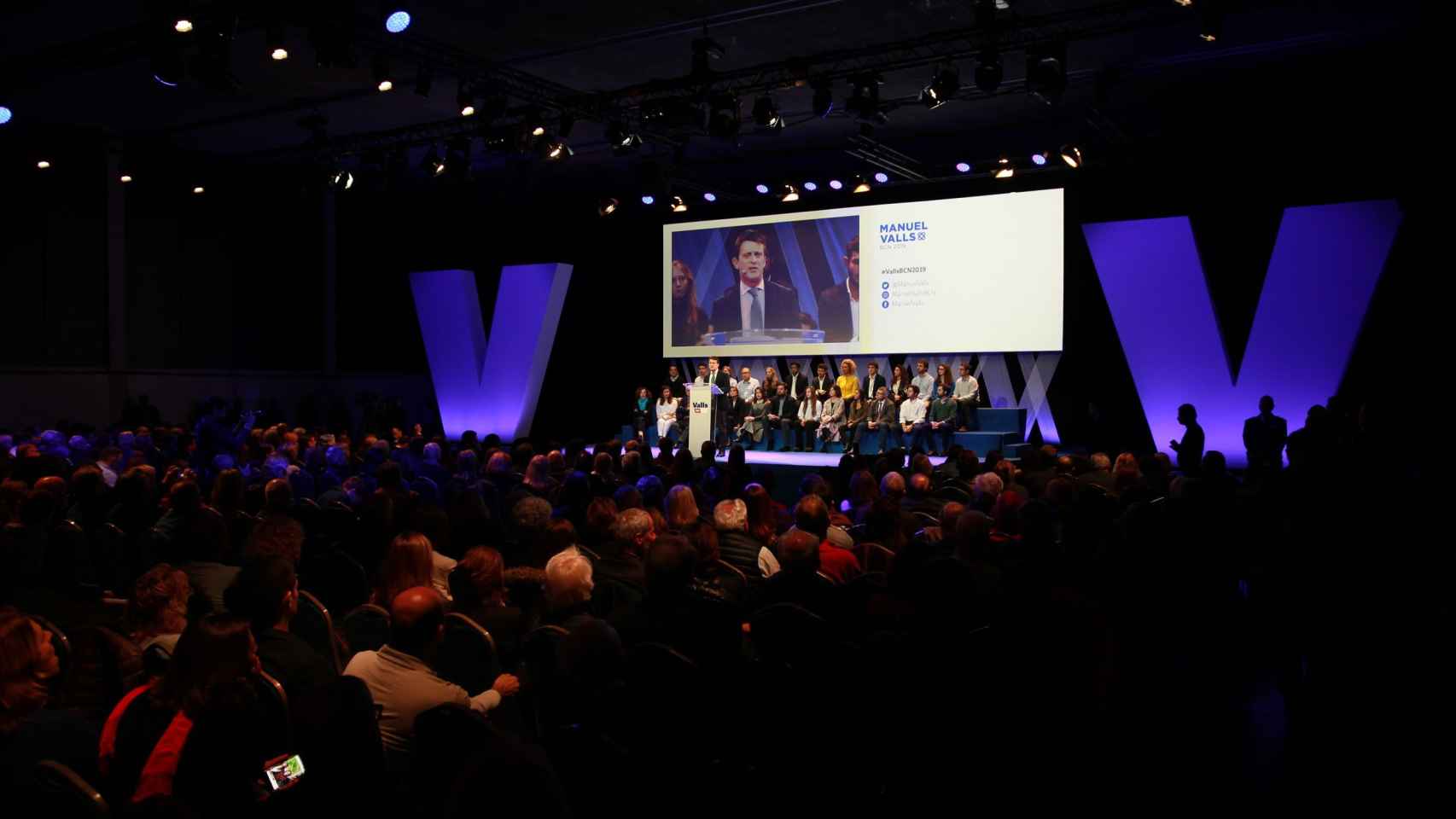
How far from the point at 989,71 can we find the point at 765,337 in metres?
6.39

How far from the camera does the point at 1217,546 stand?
4.99m

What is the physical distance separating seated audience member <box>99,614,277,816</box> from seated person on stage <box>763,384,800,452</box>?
11.8 metres

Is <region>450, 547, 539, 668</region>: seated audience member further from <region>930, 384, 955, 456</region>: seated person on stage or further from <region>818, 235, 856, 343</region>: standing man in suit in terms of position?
<region>818, 235, 856, 343</region>: standing man in suit

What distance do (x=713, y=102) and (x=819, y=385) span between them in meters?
4.92

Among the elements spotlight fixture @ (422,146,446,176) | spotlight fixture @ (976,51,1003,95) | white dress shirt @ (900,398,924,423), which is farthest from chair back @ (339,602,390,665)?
white dress shirt @ (900,398,924,423)

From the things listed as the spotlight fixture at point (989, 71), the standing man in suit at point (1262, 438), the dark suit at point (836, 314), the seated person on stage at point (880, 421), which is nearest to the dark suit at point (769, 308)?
the dark suit at point (836, 314)

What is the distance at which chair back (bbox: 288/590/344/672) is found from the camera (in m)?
3.40

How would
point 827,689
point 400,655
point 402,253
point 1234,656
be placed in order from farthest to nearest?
point 402,253
point 1234,656
point 827,689
point 400,655

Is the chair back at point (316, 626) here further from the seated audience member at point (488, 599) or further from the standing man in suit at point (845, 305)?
the standing man in suit at point (845, 305)

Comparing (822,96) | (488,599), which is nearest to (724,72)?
(822,96)

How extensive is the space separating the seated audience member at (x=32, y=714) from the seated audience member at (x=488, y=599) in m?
1.15

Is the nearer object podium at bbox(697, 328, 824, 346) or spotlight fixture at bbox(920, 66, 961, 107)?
spotlight fixture at bbox(920, 66, 961, 107)

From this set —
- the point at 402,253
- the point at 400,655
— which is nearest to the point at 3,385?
the point at 402,253

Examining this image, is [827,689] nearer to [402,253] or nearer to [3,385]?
[3,385]
